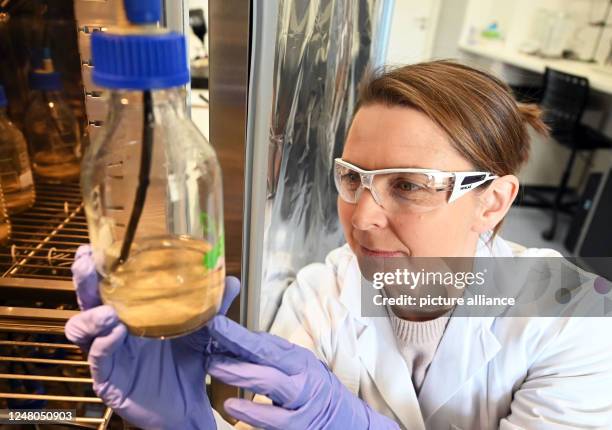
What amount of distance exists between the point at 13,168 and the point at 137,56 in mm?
719

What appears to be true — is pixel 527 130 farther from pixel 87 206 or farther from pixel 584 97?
pixel 584 97

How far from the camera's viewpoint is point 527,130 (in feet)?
3.16

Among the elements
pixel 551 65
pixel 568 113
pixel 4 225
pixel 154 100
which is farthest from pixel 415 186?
pixel 551 65

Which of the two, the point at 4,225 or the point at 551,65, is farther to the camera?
the point at 551,65

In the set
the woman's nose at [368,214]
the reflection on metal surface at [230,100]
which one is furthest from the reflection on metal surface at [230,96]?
the woman's nose at [368,214]

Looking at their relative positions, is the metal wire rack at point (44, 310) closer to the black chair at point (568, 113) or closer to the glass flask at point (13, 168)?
the glass flask at point (13, 168)

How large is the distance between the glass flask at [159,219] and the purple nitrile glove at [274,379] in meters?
0.09

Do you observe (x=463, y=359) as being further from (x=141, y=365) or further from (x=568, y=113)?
(x=568, y=113)

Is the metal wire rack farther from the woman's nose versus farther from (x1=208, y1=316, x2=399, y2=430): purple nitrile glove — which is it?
the woman's nose

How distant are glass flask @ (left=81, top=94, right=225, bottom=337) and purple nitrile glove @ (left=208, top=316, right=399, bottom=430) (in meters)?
0.09

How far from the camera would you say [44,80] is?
989 mm

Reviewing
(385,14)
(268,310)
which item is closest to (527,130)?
(385,14)

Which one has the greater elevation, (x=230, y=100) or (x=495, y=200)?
(x=230, y=100)

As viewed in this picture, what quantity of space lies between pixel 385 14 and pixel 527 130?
1.85 feet
